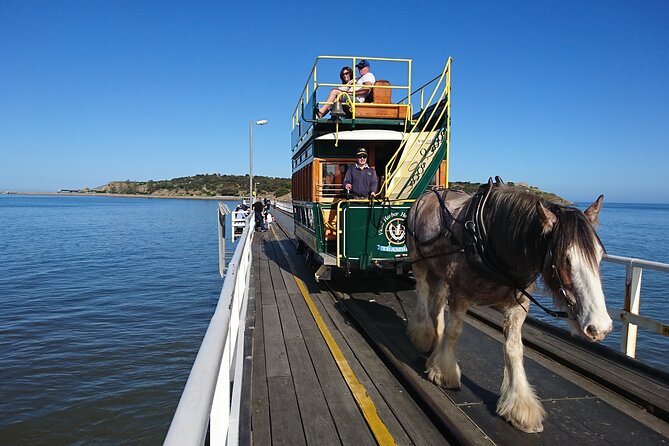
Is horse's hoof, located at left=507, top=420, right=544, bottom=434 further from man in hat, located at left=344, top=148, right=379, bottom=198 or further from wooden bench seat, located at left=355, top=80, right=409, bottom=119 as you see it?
wooden bench seat, located at left=355, top=80, right=409, bottom=119

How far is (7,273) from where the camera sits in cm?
1970

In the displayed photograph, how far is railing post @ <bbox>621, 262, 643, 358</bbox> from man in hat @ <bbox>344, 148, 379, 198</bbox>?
4266mm

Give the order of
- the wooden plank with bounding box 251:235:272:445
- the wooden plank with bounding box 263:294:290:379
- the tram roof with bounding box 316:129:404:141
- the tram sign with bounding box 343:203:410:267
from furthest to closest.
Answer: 1. the tram roof with bounding box 316:129:404:141
2. the tram sign with bounding box 343:203:410:267
3. the wooden plank with bounding box 263:294:290:379
4. the wooden plank with bounding box 251:235:272:445

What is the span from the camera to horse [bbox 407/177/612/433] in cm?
307

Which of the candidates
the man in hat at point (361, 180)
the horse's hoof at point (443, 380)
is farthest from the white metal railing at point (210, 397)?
the man in hat at point (361, 180)

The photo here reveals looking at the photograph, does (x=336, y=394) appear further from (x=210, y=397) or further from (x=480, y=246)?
(x=210, y=397)

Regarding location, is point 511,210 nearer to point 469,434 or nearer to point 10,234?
point 469,434

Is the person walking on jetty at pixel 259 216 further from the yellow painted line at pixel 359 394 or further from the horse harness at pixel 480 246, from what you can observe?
the horse harness at pixel 480 246

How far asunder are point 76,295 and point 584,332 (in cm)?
1669

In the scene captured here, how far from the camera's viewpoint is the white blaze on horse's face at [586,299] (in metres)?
2.94

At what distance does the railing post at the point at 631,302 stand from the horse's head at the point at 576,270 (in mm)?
2692

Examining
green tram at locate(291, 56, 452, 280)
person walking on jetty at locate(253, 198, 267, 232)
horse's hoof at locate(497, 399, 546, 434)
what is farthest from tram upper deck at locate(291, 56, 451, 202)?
person walking on jetty at locate(253, 198, 267, 232)

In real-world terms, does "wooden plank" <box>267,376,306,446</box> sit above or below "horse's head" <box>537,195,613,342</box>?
below

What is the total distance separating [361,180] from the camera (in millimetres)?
8406
